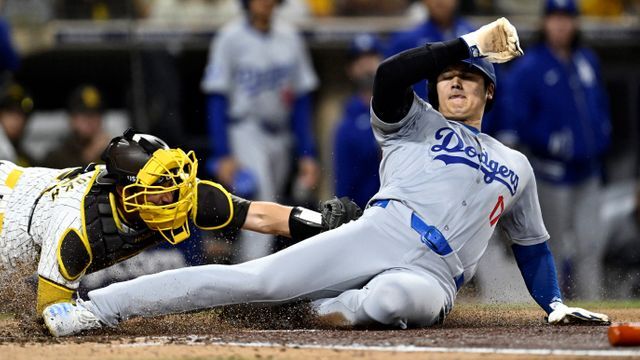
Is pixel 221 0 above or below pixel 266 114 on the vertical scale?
above

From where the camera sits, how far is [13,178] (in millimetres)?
6043

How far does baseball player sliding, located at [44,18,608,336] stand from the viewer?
5316mm

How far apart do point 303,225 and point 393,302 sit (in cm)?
78

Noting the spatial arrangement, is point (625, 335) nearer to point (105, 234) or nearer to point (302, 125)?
point (105, 234)

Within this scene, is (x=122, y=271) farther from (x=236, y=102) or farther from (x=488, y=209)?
(x=488, y=209)

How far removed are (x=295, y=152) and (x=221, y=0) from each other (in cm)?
172

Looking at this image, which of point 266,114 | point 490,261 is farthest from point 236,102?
point 490,261

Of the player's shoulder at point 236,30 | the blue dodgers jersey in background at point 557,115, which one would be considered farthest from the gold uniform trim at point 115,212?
the blue dodgers jersey in background at point 557,115

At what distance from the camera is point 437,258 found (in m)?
5.43

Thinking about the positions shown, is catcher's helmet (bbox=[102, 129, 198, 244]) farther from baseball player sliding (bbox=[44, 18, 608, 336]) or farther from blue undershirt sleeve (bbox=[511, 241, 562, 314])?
blue undershirt sleeve (bbox=[511, 241, 562, 314])

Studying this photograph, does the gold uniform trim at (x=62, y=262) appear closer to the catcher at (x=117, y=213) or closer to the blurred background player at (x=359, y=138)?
the catcher at (x=117, y=213)

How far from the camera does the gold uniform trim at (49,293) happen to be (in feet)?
17.5

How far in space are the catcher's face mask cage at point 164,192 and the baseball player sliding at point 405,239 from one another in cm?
30

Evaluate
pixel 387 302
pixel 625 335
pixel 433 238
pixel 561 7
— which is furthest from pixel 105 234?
pixel 561 7
